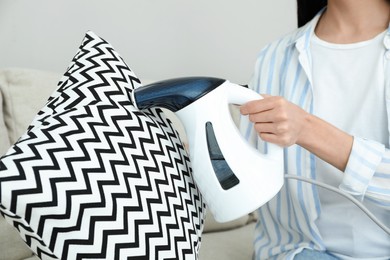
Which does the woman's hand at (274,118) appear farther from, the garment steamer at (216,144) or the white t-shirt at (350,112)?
the white t-shirt at (350,112)

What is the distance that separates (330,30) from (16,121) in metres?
0.70

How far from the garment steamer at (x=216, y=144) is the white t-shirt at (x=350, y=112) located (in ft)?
0.98

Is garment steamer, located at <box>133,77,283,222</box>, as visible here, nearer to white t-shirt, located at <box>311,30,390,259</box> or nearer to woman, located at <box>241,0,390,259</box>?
woman, located at <box>241,0,390,259</box>

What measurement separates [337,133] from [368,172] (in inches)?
3.2

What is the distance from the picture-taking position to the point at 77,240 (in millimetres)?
607

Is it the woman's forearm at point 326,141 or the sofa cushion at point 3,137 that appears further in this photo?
the sofa cushion at point 3,137

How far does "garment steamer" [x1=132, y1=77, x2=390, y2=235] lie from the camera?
0.69 metres

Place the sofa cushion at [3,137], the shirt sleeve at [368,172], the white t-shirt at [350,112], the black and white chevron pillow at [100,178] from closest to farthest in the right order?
1. the black and white chevron pillow at [100,178]
2. the shirt sleeve at [368,172]
3. the white t-shirt at [350,112]
4. the sofa cushion at [3,137]

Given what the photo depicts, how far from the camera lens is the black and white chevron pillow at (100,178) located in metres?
0.59

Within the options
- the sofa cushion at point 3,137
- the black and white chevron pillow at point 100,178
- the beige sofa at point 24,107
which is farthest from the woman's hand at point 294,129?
the sofa cushion at point 3,137

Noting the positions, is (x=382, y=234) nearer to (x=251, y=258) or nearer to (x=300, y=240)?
(x=300, y=240)

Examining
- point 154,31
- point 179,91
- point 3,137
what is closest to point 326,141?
point 179,91

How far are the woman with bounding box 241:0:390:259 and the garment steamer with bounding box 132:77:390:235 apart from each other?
165 mm

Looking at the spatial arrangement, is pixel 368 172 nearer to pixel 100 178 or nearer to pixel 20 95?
pixel 100 178
